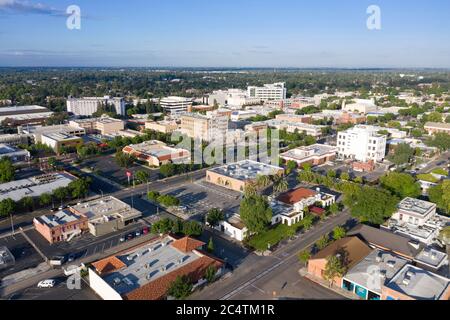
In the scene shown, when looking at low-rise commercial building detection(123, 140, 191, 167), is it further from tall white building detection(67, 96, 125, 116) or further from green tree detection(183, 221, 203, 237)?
tall white building detection(67, 96, 125, 116)

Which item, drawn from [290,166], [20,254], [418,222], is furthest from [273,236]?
[20,254]

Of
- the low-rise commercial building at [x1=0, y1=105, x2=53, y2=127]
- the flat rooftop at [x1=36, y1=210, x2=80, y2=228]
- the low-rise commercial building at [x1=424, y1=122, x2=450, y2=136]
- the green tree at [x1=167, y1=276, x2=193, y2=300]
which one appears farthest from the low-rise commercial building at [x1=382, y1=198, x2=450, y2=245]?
the low-rise commercial building at [x1=0, y1=105, x2=53, y2=127]

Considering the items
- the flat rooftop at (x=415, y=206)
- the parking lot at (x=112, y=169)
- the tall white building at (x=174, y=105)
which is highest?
the tall white building at (x=174, y=105)

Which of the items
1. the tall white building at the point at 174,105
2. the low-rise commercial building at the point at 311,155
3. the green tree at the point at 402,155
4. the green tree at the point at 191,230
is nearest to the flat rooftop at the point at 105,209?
the green tree at the point at 191,230

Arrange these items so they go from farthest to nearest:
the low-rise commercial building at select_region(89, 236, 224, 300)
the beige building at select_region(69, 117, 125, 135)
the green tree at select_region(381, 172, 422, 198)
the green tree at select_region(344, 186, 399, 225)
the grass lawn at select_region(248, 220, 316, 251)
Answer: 1. the beige building at select_region(69, 117, 125, 135)
2. the green tree at select_region(381, 172, 422, 198)
3. the green tree at select_region(344, 186, 399, 225)
4. the grass lawn at select_region(248, 220, 316, 251)
5. the low-rise commercial building at select_region(89, 236, 224, 300)

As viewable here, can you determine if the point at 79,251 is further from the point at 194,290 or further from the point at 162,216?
the point at 194,290

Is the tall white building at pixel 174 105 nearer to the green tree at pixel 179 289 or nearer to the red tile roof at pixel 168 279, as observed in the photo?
the red tile roof at pixel 168 279
